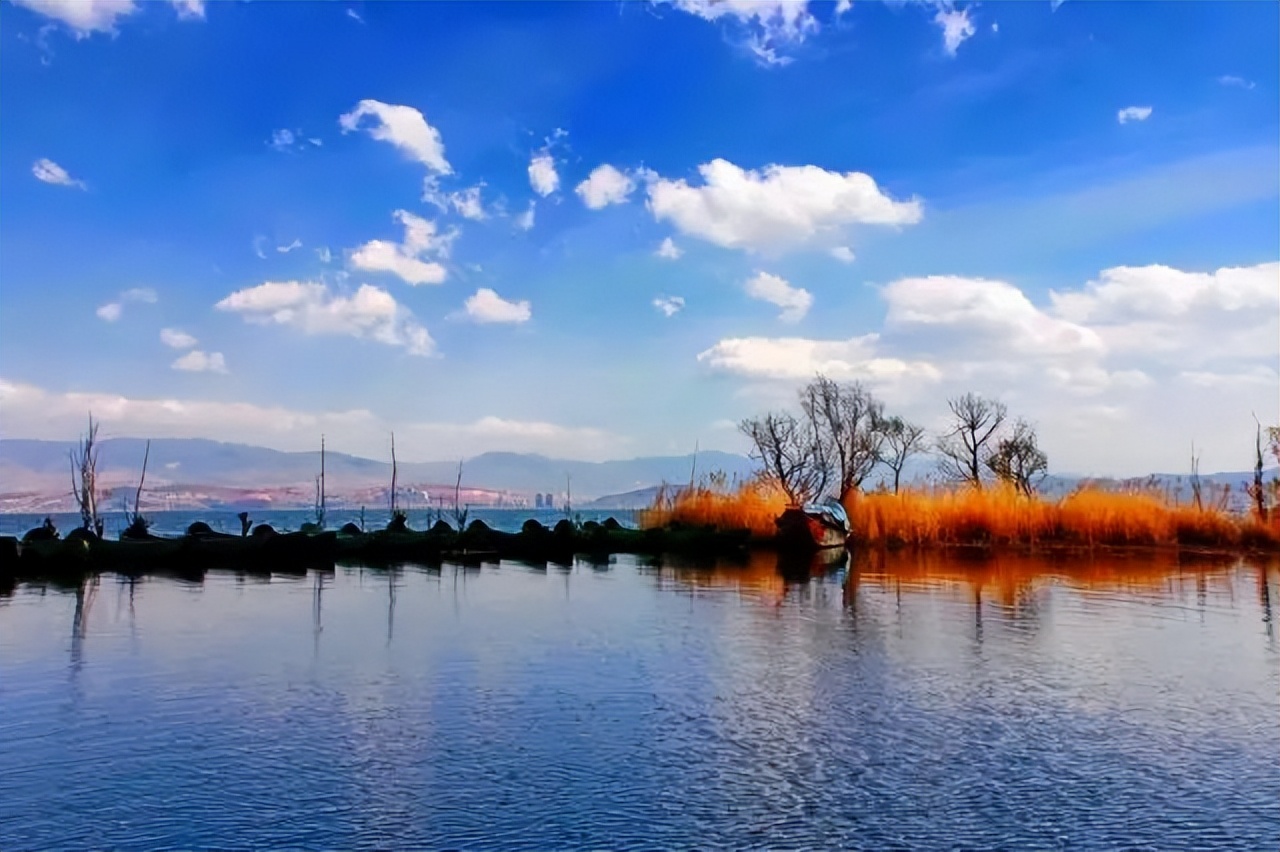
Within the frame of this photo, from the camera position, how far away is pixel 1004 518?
33188mm

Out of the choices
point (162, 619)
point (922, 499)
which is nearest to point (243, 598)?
point (162, 619)

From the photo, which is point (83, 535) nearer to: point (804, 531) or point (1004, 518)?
point (804, 531)

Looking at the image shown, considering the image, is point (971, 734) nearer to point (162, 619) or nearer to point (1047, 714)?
point (1047, 714)

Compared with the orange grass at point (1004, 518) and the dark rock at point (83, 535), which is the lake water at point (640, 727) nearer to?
the dark rock at point (83, 535)

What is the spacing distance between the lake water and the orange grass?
51.2 feet

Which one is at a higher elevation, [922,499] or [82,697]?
[922,499]

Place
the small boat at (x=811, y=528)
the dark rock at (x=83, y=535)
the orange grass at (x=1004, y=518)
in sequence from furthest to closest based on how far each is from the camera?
1. the small boat at (x=811, y=528)
2. the orange grass at (x=1004, y=518)
3. the dark rock at (x=83, y=535)

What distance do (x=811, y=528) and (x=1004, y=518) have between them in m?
5.89

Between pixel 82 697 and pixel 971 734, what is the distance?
7.94 meters

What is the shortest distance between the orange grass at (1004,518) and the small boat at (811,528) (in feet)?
3.99

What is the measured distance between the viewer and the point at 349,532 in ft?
102

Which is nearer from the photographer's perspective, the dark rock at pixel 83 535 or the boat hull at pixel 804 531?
the dark rock at pixel 83 535

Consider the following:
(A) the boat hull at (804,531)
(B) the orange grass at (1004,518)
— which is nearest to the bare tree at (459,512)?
(B) the orange grass at (1004,518)

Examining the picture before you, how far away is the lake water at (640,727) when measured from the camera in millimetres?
6965
